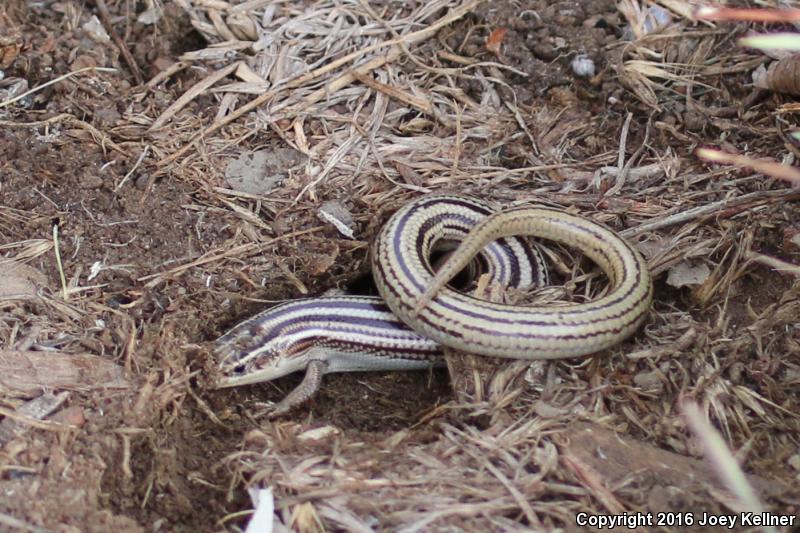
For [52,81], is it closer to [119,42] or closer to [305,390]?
[119,42]

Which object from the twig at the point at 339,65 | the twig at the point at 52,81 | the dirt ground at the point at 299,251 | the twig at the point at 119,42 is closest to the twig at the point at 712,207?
the dirt ground at the point at 299,251

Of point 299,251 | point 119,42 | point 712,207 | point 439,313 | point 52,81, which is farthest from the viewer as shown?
point 119,42

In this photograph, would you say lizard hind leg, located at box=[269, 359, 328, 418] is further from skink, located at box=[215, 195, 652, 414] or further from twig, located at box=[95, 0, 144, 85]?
twig, located at box=[95, 0, 144, 85]

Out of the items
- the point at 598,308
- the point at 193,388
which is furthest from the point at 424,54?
the point at 193,388

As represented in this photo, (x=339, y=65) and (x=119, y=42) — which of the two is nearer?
(x=339, y=65)

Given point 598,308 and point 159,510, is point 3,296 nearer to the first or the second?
point 159,510

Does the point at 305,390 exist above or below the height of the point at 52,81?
below

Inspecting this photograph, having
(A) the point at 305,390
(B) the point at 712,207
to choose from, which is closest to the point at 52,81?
(A) the point at 305,390
